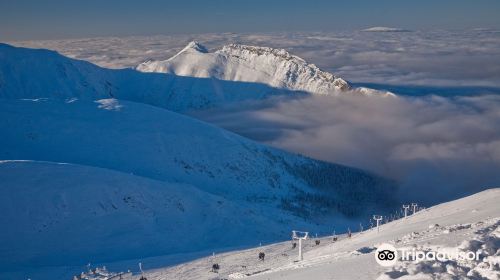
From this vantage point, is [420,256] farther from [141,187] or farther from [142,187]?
[142,187]

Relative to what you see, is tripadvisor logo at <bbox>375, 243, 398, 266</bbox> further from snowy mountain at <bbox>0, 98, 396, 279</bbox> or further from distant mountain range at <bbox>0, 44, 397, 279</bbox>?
distant mountain range at <bbox>0, 44, 397, 279</bbox>

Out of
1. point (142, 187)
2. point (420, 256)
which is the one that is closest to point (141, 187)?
point (142, 187)

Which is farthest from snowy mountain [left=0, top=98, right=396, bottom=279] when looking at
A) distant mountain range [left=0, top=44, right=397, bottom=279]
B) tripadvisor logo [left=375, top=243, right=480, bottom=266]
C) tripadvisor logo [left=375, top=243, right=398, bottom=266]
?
tripadvisor logo [left=375, top=243, right=480, bottom=266]

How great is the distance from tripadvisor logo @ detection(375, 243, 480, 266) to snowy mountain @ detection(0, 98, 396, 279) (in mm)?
51009

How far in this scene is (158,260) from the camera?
63.7 m

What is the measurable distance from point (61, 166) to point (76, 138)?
39.5 metres

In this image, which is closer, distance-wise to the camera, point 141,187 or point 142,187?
point 141,187

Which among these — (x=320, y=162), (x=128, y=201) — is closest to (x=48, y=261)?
(x=128, y=201)

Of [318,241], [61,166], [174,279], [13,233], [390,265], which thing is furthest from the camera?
[61,166]

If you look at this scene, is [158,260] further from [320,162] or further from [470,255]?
[320,162]

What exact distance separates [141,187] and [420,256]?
76.6m

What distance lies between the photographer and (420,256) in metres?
24.0

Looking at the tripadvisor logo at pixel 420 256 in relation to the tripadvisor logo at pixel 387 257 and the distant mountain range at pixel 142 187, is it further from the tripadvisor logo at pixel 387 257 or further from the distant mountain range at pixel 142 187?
the distant mountain range at pixel 142 187

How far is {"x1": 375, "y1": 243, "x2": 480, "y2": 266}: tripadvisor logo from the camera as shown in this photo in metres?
22.5
